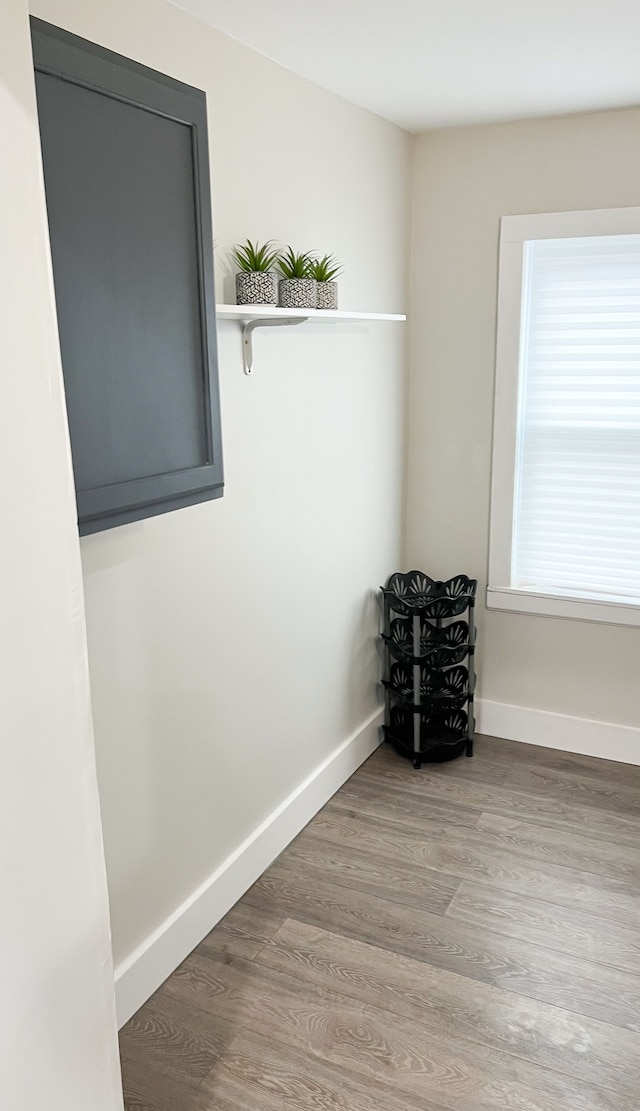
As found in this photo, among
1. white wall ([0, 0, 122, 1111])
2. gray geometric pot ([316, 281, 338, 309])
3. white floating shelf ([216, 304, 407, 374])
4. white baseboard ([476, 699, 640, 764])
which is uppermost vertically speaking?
gray geometric pot ([316, 281, 338, 309])

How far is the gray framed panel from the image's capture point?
136 cm

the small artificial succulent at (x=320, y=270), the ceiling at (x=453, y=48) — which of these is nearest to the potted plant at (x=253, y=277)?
the small artificial succulent at (x=320, y=270)

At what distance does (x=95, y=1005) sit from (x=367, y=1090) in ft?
2.67

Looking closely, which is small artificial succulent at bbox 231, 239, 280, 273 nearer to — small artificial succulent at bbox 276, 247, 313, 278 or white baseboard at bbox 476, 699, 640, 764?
small artificial succulent at bbox 276, 247, 313, 278

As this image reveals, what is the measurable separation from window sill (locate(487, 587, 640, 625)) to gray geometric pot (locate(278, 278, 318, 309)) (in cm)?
153

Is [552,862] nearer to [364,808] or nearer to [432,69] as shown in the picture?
[364,808]

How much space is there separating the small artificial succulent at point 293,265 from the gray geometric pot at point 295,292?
58mm

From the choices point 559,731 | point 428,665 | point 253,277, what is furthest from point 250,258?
point 559,731

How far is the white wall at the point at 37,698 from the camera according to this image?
44.6 inches

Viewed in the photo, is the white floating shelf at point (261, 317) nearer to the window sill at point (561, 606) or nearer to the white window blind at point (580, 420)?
the white window blind at point (580, 420)

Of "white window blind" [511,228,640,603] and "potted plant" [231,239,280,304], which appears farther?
"white window blind" [511,228,640,603]

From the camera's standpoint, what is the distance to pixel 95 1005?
1405 millimetres

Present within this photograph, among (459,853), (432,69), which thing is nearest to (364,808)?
(459,853)

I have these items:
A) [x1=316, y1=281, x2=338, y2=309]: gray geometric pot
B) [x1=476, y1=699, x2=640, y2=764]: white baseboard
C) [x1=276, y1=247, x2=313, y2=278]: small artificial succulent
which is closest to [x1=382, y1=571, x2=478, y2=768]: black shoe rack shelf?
[x1=476, y1=699, x2=640, y2=764]: white baseboard
